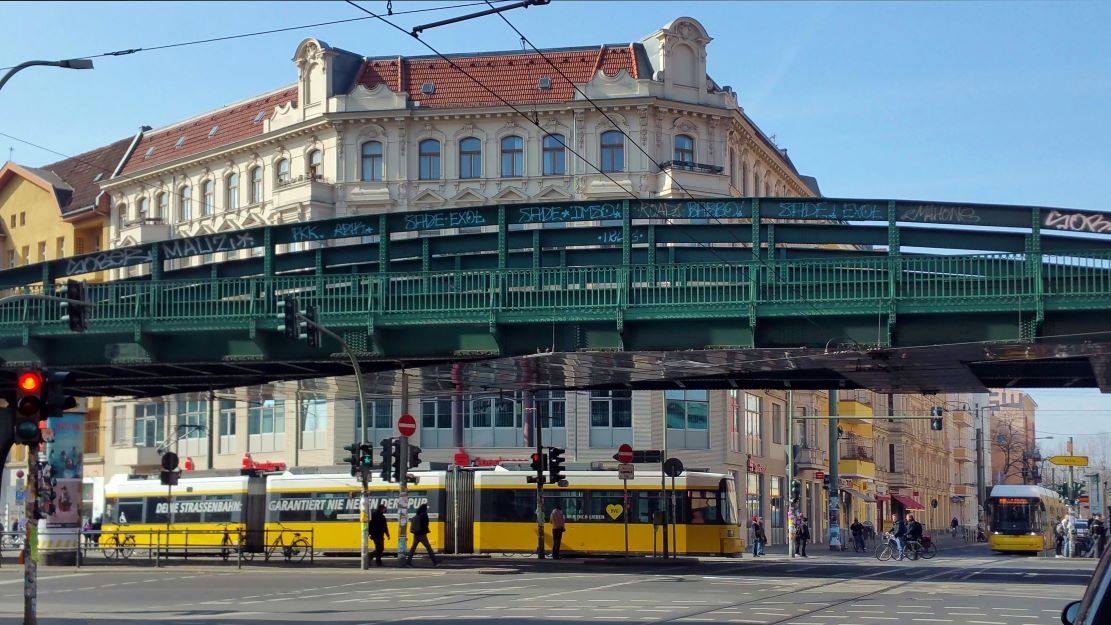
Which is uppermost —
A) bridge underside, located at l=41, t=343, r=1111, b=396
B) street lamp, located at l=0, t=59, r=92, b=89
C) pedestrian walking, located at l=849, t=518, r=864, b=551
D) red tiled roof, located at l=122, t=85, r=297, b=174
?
red tiled roof, located at l=122, t=85, r=297, b=174

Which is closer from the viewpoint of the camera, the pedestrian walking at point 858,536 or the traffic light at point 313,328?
the traffic light at point 313,328

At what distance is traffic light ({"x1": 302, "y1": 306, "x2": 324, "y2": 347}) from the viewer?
95.8ft

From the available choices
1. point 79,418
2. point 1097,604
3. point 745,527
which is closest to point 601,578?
point 79,418

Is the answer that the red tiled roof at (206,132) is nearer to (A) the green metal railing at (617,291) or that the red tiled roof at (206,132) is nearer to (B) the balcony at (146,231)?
(B) the balcony at (146,231)

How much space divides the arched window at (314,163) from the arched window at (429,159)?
4.88 m

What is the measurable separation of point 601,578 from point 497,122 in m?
33.2

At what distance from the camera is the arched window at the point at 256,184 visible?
65000mm

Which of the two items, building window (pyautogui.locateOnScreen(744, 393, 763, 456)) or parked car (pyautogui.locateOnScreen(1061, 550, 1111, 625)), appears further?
building window (pyautogui.locateOnScreen(744, 393, 763, 456))

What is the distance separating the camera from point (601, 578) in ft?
99.8

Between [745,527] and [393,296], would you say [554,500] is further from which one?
[745,527]

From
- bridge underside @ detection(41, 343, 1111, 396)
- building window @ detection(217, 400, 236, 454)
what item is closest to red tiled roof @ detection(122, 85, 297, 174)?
building window @ detection(217, 400, 236, 454)

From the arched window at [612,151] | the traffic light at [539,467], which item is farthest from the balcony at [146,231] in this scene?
the traffic light at [539,467]

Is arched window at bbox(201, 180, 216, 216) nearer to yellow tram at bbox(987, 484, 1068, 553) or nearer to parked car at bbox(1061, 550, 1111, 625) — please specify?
yellow tram at bbox(987, 484, 1068, 553)

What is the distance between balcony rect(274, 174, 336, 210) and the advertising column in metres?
22.5
